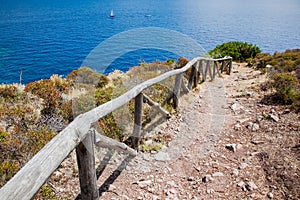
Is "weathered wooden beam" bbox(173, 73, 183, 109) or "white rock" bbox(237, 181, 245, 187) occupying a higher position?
"weathered wooden beam" bbox(173, 73, 183, 109)

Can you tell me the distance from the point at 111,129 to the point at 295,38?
58.2 m

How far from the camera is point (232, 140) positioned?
530 centimetres

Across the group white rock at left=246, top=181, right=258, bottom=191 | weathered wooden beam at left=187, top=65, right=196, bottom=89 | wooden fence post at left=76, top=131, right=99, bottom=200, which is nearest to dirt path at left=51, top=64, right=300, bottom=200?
white rock at left=246, top=181, right=258, bottom=191

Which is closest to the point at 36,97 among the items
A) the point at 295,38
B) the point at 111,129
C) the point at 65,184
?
the point at 111,129

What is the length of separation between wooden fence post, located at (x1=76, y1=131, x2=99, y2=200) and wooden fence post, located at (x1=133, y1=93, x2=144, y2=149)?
1998mm

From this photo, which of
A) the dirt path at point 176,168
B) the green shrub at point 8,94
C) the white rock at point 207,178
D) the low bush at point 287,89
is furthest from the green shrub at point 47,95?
the low bush at point 287,89

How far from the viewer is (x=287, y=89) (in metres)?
6.84

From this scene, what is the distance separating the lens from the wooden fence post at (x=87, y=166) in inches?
103

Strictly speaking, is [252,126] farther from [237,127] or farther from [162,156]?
[162,156]

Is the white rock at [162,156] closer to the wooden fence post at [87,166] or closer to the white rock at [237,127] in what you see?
the wooden fence post at [87,166]

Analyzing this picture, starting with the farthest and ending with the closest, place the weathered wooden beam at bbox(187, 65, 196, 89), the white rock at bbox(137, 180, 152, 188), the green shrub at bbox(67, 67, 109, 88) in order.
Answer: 1. the green shrub at bbox(67, 67, 109, 88)
2. the weathered wooden beam at bbox(187, 65, 196, 89)
3. the white rock at bbox(137, 180, 152, 188)

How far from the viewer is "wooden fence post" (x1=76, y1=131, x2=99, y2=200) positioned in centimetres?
262

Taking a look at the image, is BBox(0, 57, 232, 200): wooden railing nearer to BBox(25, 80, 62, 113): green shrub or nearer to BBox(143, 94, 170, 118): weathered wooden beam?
BBox(143, 94, 170, 118): weathered wooden beam

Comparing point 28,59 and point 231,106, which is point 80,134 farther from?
point 28,59
